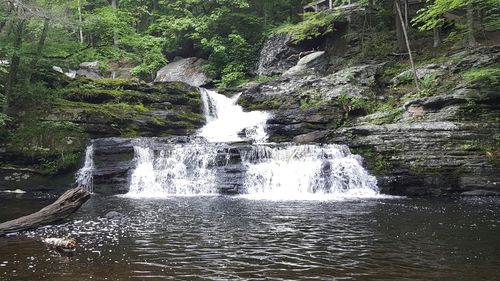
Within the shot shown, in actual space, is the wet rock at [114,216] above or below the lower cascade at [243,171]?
below

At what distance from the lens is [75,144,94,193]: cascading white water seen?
62.6 ft

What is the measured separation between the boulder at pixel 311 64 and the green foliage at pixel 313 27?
1.58 metres

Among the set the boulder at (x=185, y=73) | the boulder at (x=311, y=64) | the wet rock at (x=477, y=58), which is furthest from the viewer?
the boulder at (x=185, y=73)

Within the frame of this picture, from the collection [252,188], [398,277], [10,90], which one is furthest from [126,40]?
[398,277]

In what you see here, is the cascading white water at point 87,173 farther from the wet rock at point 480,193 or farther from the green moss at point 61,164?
the wet rock at point 480,193

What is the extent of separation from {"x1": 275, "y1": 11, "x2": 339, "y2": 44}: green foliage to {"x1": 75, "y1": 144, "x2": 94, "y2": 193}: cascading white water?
1860 centimetres

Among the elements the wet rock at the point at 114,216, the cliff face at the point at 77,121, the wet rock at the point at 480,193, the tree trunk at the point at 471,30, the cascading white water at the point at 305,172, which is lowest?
the wet rock at the point at 114,216

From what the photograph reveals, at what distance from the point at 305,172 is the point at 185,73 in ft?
77.2

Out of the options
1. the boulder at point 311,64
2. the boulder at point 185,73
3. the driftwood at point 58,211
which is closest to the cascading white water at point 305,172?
the driftwood at point 58,211

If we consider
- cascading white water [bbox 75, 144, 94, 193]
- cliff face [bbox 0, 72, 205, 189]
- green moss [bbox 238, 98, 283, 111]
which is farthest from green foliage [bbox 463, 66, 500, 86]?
cascading white water [bbox 75, 144, 94, 193]

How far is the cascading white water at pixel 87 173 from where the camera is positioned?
19078 millimetres

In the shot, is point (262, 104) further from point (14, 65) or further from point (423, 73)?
point (14, 65)

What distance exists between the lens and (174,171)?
19328mm

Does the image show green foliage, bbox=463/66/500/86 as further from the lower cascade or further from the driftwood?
the driftwood
